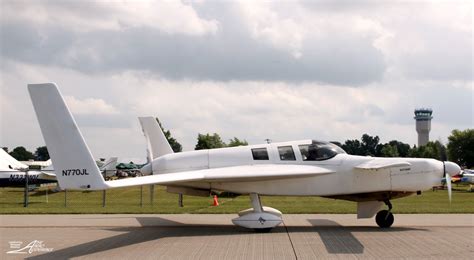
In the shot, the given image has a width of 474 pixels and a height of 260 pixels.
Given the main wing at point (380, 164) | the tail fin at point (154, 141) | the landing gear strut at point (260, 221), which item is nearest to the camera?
the landing gear strut at point (260, 221)

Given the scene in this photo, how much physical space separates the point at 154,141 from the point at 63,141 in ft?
26.7

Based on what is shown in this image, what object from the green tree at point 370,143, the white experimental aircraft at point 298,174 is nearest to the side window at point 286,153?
the white experimental aircraft at point 298,174

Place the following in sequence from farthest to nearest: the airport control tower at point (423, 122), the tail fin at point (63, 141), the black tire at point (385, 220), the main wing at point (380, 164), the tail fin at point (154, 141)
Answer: the airport control tower at point (423, 122) → the tail fin at point (154, 141) → the black tire at point (385, 220) → the main wing at point (380, 164) → the tail fin at point (63, 141)

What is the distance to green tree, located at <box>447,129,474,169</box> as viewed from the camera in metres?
106

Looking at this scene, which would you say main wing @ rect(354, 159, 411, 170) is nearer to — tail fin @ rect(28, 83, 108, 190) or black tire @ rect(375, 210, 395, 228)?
black tire @ rect(375, 210, 395, 228)

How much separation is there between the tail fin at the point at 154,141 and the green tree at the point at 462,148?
3645 inches

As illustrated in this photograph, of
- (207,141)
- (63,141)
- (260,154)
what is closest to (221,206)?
(260,154)

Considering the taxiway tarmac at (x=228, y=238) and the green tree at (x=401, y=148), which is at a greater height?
the green tree at (x=401, y=148)

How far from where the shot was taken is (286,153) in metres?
16.4

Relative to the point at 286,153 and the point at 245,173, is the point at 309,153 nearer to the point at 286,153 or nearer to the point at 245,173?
the point at 286,153

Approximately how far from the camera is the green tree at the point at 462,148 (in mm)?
105637

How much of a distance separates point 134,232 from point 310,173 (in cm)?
479

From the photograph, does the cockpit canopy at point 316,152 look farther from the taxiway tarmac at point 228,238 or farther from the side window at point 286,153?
the taxiway tarmac at point 228,238

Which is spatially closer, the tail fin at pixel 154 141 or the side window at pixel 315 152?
the side window at pixel 315 152
